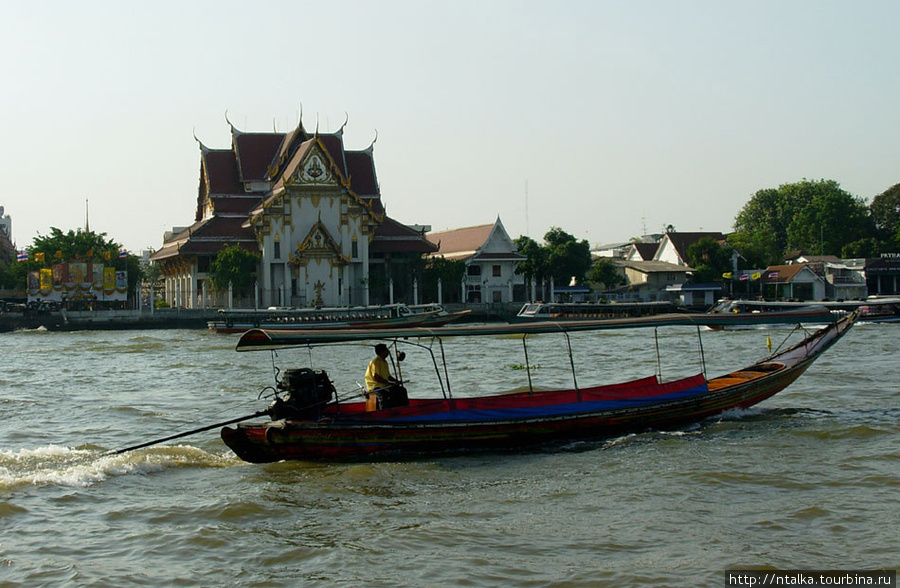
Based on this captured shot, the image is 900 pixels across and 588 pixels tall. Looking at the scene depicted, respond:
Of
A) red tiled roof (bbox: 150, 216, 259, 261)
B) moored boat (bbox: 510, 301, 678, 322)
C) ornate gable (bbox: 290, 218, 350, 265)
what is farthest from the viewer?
red tiled roof (bbox: 150, 216, 259, 261)

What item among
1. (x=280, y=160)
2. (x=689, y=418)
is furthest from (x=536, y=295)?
(x=689, y=418)

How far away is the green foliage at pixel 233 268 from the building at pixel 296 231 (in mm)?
846

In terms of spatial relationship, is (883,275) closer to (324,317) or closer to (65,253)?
(324,317)

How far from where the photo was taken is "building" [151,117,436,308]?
4912cm

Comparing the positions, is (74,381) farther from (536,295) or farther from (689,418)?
(536,295)

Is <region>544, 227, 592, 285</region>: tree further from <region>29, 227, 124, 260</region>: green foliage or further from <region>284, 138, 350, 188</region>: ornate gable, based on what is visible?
<region>29, 227, 124, 260</region>: green foliage

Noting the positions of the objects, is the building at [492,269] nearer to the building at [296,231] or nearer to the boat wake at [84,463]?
the building at [296,231]

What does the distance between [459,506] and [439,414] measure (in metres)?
2.21

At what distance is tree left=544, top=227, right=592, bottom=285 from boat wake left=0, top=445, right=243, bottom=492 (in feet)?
147

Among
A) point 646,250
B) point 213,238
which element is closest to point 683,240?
point 646,250

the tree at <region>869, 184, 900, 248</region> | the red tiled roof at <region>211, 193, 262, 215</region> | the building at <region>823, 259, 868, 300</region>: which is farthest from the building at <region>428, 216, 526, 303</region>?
the tree at <region>869, 184, 900, 248</region>

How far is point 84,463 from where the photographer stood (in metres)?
11.6

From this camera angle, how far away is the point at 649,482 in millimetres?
10469

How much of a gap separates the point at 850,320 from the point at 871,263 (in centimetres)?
4743
